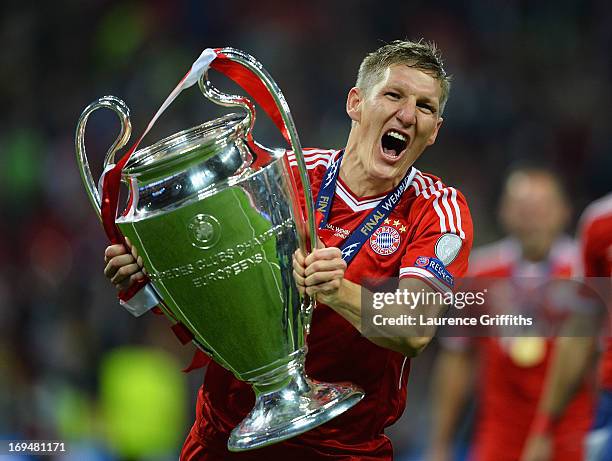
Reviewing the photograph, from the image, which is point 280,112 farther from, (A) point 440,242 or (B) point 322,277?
(A) point 440,242

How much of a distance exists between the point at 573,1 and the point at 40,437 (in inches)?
210

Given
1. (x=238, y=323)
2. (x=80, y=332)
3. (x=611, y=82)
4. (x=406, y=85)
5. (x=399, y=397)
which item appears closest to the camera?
(x=238, y=323)

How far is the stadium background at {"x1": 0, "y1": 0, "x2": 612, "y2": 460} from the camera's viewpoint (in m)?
6.77

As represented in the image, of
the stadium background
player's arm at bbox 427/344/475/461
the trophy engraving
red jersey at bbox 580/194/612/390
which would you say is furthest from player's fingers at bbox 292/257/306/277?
the stadium background

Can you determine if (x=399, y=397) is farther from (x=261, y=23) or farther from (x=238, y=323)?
(x=261, y=23)

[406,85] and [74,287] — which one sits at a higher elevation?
[406,85]

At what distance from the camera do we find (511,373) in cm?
507

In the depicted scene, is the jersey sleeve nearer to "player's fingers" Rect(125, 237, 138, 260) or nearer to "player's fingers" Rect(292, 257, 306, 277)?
"player's fingers" Rect(292, 257, 306, 277)

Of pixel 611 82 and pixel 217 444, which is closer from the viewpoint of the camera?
pixel 217 444

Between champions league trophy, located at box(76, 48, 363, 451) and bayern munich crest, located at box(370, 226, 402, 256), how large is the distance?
12.6 inches

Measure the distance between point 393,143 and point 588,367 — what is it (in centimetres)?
176

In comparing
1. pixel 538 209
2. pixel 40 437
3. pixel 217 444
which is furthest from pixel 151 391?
pixel 217 444

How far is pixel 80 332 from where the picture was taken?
23.0 feet

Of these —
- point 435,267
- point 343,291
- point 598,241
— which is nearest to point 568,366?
point 598,241
